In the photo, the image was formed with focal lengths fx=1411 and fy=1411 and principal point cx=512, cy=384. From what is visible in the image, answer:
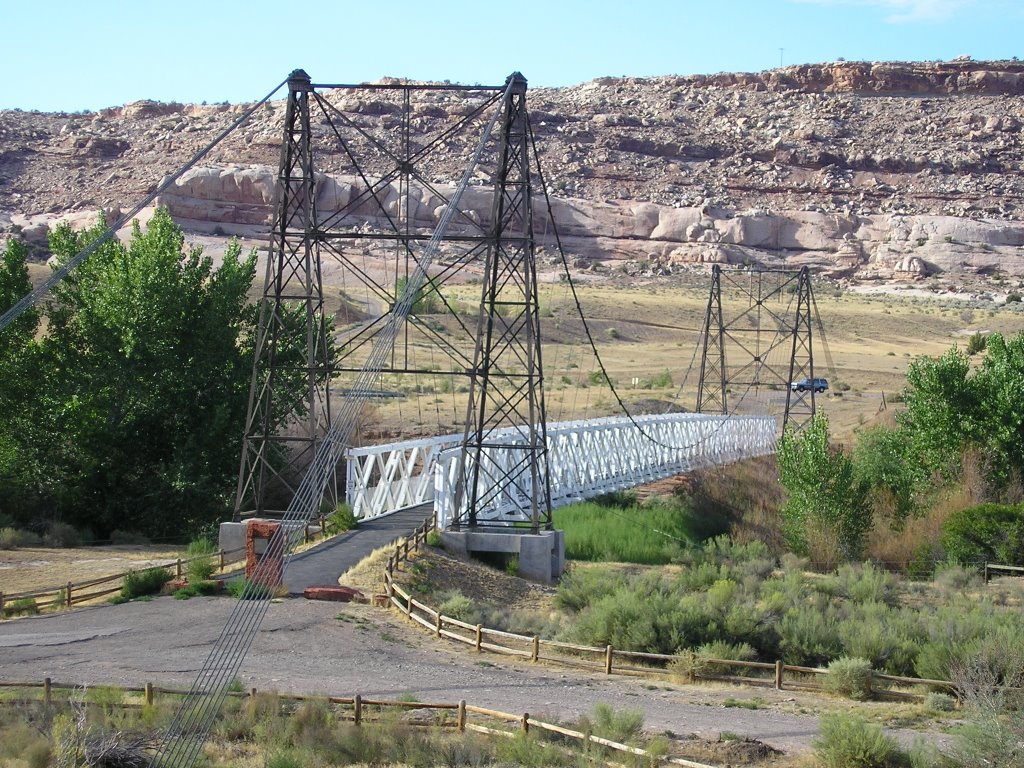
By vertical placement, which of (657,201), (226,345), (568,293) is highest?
(657,201)

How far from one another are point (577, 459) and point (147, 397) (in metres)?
9.25

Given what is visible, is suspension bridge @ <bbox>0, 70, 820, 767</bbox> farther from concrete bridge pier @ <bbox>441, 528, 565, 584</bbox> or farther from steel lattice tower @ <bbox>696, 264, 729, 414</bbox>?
steel lattice tower @ <bbox>696, 264, 729, 414</bbox>

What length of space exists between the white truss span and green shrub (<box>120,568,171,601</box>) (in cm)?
475

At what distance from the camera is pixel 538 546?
858 inches

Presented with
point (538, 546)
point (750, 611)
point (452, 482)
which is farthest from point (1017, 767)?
point (452, 482)

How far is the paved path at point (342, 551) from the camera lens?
19.0 m

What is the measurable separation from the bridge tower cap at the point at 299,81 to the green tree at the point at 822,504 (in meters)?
15.0

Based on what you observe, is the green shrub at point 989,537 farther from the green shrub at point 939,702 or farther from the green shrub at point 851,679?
the green shrub at point 939,702

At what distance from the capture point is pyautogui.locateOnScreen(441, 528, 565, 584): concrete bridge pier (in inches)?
854

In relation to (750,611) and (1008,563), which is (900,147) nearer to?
(1008,563)

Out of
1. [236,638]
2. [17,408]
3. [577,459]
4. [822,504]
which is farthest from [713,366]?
[236,638]

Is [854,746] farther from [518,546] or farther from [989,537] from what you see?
[989,537]

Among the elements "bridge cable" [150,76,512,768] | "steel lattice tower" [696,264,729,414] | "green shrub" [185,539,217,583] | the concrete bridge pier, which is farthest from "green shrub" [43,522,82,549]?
"steel lattice tower" [696,264,729,414]

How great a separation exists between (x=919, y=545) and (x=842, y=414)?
906 inches
